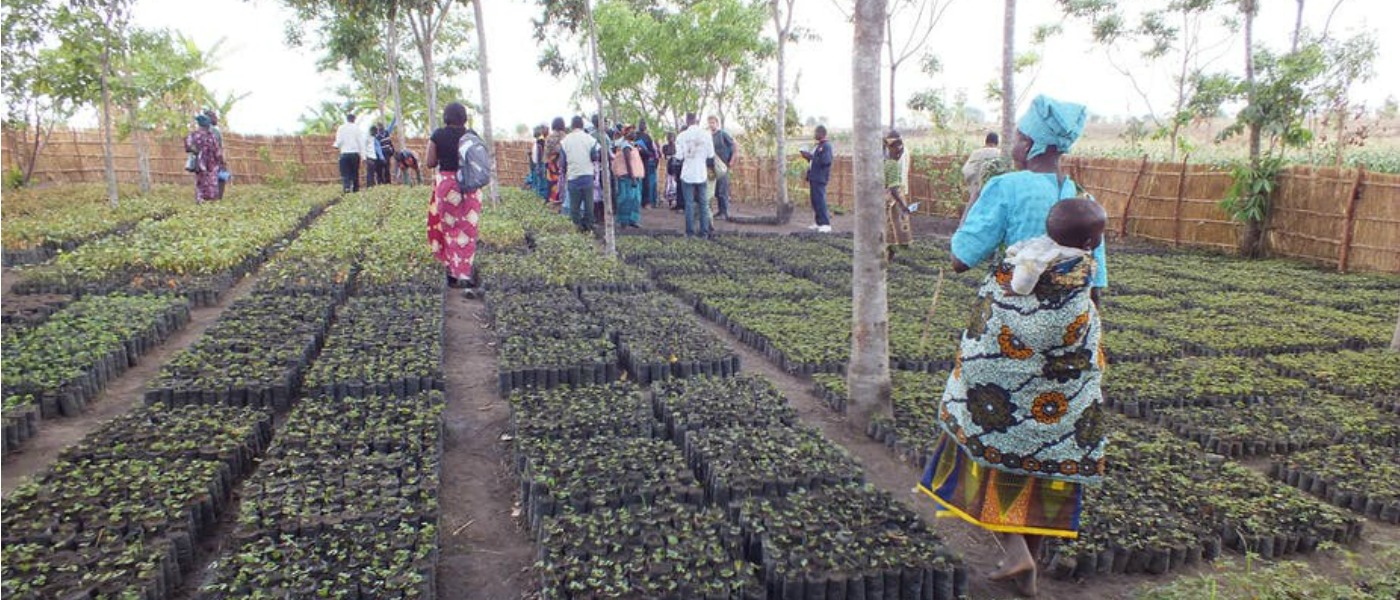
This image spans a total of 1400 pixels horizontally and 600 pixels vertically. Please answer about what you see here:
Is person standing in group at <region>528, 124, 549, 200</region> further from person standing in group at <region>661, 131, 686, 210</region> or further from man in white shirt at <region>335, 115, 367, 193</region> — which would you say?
man in white shirt at <region>335, 115, 367, 193</region>

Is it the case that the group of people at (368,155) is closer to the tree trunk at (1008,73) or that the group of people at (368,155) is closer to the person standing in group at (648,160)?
the person standing in group at (648,160)

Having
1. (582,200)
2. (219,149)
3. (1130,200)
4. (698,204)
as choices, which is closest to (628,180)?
(582,200)

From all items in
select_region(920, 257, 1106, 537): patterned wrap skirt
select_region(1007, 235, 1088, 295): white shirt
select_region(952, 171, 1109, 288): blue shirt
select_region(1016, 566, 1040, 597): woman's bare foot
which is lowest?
select_region(1016, 566, 1040, 597): woman's bare foot

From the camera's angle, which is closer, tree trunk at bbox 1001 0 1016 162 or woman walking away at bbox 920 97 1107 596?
woman walking away at bbox 920 97 1107 596

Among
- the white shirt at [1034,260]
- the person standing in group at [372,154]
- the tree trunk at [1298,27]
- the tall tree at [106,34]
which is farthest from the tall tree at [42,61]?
the tree trunk at [1298,27]

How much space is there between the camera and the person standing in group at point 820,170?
1300 centimetres

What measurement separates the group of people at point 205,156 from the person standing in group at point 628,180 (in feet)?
24.4

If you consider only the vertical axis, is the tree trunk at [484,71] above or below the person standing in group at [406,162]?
above

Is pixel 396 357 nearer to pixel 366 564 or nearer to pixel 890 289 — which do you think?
pixel 366 564

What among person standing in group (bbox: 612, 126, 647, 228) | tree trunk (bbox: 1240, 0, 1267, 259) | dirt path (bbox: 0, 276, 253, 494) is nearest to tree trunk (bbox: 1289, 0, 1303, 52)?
tree trunk (bbox: 1240, 0, 1267, 259)

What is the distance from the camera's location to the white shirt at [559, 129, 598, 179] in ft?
38.7

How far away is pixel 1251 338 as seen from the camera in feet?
23.2

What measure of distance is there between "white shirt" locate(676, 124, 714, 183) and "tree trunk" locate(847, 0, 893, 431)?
25.1ft

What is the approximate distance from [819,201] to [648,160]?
410cm
